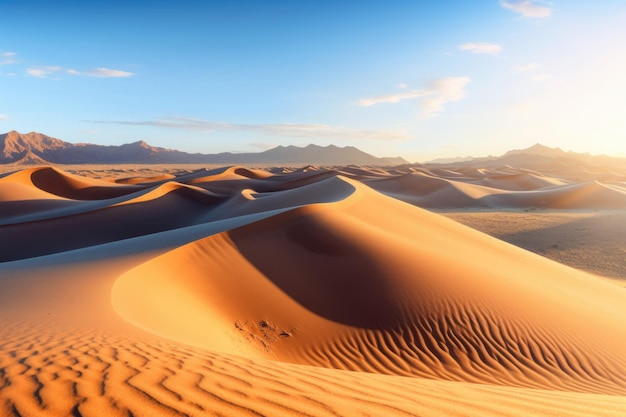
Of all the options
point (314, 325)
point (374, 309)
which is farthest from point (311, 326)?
point (374, 309)

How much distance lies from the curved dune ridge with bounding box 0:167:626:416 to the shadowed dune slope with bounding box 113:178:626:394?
3 cm

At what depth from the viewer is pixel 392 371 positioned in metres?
6.11

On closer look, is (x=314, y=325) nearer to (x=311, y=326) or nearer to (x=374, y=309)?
(x=311, y=326)

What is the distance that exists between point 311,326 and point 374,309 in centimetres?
125

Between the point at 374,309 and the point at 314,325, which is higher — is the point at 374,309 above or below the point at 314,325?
above

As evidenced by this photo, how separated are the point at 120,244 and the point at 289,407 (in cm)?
992

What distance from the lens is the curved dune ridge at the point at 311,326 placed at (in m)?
2.81

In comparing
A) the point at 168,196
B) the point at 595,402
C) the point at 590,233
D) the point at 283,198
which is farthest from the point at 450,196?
the point at 595,402

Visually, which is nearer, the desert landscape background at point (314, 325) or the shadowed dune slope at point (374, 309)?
the desert landscape background at point (314, 325)

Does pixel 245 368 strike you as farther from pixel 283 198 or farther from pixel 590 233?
pixel 590 233

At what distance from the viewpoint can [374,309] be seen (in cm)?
747

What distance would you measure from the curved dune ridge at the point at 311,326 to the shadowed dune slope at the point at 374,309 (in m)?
0.03

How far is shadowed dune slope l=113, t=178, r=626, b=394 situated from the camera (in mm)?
6246

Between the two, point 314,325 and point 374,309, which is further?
point 374,309
